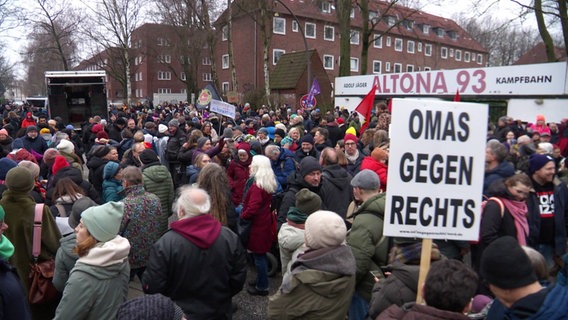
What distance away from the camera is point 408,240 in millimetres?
3100

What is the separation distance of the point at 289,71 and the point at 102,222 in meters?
32.9

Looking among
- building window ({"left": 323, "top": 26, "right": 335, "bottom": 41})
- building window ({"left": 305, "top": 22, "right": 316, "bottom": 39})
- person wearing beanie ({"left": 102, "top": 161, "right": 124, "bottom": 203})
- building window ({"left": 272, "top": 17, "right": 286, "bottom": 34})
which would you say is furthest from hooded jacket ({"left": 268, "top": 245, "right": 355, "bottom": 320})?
building window ({"left": 305, "top": 22, "right": 316, "bottom": 39})

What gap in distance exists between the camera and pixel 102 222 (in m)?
3.08

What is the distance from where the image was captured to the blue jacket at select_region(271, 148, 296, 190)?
645cm

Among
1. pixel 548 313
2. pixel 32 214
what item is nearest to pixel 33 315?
pixel 32 214

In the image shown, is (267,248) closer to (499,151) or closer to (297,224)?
(297,224)

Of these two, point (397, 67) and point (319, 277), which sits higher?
point (397, 67)

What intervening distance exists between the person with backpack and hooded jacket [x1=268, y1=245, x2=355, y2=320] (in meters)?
1.57

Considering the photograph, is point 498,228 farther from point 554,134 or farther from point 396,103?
point 554,134

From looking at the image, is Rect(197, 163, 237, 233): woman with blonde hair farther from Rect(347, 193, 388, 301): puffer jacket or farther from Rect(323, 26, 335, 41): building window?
Rect(323, 26, 335, 41): building window

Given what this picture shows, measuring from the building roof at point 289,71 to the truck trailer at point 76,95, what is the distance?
17210 mm

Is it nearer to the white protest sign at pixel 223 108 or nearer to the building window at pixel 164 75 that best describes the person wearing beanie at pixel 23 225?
the white protest sign at pixel 223 108

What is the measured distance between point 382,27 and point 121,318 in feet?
175

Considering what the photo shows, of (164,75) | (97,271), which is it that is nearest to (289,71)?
(97,271)
